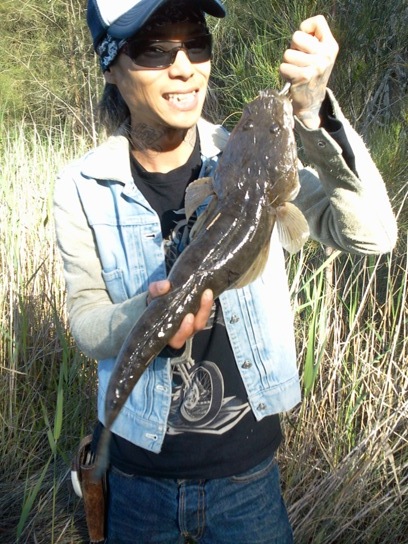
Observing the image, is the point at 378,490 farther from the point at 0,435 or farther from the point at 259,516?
the point at 0,435

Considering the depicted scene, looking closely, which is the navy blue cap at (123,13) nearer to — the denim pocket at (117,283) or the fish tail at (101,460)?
the denim pocket at (117,283)

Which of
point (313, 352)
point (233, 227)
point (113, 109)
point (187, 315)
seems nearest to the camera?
point (187, 315)

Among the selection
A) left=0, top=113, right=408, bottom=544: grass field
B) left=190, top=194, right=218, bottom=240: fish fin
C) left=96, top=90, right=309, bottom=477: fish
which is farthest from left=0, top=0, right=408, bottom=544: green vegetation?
left=190, top=194, right=218, bottom=240: fish fin

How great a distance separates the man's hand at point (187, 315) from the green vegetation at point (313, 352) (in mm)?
824

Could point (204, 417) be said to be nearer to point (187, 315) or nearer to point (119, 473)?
point (119, 473)

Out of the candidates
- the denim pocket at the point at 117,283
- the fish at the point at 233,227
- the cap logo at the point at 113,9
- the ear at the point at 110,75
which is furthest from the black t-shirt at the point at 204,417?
the cap logo at the point at 113,9

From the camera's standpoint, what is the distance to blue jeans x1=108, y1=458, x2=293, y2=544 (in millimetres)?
1990

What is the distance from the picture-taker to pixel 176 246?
2.06 metres

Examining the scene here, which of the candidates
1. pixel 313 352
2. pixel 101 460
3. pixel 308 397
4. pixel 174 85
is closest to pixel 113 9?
pixel 174 85

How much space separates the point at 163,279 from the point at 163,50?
71 centimetres

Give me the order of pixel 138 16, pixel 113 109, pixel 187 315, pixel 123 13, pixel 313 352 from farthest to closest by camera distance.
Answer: pixel 313 352 → pixel 113 109 → pixel 123 13 → pixel 138 16 → pixel 187 315

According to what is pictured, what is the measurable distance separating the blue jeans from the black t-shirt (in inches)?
1.7

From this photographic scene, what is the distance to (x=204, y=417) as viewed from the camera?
1998 mm

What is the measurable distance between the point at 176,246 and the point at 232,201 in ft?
1.17
